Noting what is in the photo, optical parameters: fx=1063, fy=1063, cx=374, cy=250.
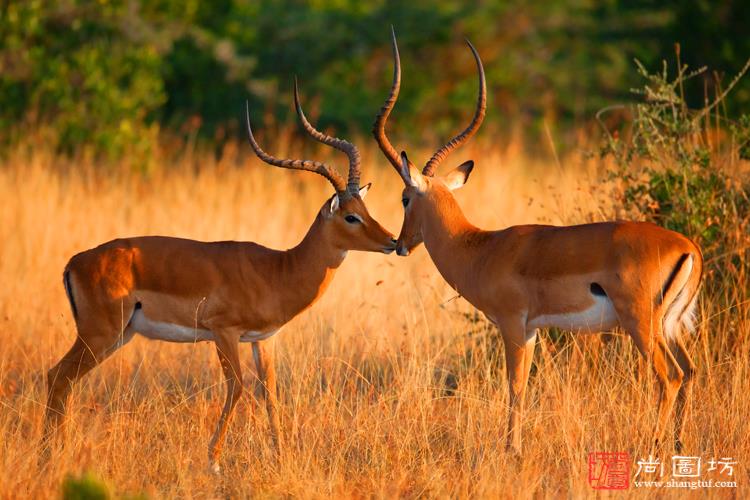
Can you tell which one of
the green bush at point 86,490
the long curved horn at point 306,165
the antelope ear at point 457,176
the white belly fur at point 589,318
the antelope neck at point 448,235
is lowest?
the green bush at point 86,490

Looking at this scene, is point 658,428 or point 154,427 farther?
point 154,427

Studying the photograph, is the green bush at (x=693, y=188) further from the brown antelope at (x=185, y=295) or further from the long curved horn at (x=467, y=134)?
the brown antelope at (x=185, y=295)

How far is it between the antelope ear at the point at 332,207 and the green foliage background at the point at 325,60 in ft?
19.0

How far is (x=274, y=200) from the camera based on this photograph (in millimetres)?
12148

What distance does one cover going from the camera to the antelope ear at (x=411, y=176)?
6211 millimetres

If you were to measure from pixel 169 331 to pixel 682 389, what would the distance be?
2.85m

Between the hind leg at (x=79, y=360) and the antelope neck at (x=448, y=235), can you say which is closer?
the hind leg at (x=79, y=360)

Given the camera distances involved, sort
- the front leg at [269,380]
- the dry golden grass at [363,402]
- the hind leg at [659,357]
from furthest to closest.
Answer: the front leg at [269,380] → the hind leg at [659,357] → the dry golden grass at [363,402]

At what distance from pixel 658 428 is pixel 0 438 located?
332cm

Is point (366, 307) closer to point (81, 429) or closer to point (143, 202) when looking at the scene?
point (81, 429)

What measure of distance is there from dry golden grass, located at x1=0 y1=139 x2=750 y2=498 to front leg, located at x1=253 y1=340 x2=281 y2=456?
8 centimetres

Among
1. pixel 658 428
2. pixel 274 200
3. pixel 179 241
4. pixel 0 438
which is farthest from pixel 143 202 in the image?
pixel 658 428

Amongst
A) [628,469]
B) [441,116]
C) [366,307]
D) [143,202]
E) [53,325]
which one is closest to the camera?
[628,469]

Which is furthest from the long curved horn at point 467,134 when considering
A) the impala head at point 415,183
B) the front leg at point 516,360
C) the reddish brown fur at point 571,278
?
the front leg at point 516,360
